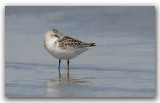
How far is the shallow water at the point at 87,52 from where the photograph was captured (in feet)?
28.3

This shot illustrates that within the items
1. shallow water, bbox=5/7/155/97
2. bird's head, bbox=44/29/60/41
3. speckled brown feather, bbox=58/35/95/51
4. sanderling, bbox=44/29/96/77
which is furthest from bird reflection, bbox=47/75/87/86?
bird's head, bbox=44/29/60/41

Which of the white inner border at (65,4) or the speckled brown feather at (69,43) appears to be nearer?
the white inner border at (65,4)

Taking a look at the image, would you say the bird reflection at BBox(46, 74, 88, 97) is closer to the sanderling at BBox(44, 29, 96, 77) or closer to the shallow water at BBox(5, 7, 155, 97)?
the shallow water at BBox(5, 7, 155, 97)

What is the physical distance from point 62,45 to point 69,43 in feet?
0.41

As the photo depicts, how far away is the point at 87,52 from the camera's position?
30.9ft

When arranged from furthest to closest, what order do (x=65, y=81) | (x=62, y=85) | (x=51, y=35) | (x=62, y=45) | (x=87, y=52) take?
(x=87, y=52) < (x=62, y=45) < (x=51, y=35) < (x=65, y=81) < (x=62, y=85)

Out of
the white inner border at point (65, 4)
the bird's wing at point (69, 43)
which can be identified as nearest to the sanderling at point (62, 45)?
the bird's wing at point (69, 43)

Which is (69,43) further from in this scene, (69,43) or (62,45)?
(62,45)

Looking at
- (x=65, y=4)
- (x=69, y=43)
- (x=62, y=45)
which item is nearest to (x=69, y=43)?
(x=69, y=43)

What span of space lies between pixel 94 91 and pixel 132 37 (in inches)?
51.2

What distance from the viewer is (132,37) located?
914cm

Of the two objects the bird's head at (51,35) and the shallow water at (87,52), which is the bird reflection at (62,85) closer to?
the shallow water at (87,52)

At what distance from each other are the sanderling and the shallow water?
9cm

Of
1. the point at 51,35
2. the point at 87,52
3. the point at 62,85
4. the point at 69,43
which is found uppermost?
the point at 51,35
